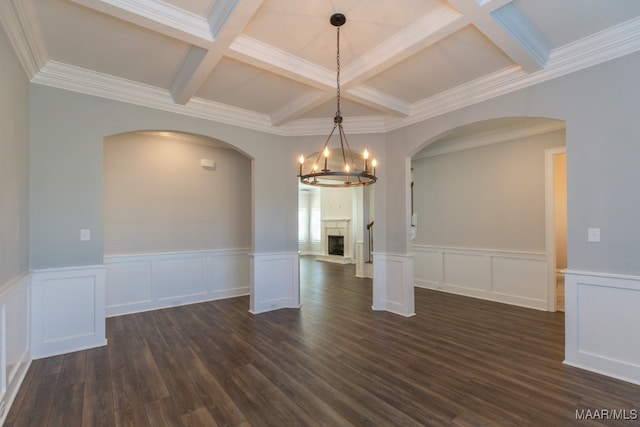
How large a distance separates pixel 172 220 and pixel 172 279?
98 centimetres

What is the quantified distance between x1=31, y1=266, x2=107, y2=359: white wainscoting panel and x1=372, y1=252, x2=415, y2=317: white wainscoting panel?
364cm

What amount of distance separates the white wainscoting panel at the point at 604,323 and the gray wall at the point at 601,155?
131 millimetres

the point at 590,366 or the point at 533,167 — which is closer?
the point at 590,366

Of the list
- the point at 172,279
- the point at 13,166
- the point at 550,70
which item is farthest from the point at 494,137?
the point at 13,166

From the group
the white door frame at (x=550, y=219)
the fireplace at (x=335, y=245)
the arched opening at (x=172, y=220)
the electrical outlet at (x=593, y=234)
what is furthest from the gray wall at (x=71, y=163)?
the fireplace at (x=335, y=245)

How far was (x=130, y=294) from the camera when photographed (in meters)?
4.70

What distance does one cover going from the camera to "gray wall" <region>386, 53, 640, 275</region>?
8.75 ft

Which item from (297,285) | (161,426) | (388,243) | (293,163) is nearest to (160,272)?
(297,285)

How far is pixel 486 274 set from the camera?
5375 millimetres

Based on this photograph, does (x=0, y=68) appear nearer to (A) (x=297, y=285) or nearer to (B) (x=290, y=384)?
(B) (x=290, y=384)

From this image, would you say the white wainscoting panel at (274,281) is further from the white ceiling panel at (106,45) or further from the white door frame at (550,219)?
the white door frame at (550,219)

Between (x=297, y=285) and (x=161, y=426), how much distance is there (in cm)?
299

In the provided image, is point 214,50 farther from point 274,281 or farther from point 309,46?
point 274,281

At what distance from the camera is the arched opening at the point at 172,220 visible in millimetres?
4645
